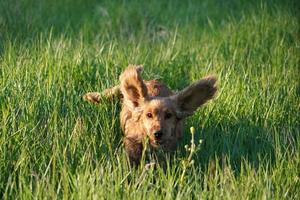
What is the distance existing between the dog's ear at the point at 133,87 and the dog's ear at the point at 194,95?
0.75 feet

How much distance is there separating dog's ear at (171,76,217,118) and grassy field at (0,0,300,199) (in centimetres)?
20

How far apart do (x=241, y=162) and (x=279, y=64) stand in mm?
2493

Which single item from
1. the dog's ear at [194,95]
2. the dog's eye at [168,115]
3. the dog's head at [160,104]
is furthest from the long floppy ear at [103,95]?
the dog's eye at [168,115]

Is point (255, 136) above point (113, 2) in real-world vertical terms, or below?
below

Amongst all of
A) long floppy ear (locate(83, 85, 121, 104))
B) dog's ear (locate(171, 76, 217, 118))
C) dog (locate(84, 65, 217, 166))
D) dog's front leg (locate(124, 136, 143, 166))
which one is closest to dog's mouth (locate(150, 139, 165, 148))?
dog (locate(84, 65, 217, 166))

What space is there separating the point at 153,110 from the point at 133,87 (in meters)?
0.27

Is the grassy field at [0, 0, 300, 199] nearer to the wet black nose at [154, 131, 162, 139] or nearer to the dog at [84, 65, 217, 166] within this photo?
the dog at [84, 65, 217, 166]

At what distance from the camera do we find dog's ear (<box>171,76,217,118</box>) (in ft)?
17.9

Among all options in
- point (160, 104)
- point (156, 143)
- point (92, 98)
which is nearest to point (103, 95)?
point (92, 98)

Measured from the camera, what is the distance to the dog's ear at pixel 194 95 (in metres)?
5.46

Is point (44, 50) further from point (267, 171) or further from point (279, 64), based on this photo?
point (267, 171)

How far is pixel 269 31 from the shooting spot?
27.3 feet

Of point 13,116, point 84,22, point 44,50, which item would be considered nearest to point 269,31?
point 84,22

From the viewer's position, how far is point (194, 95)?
5.50m
